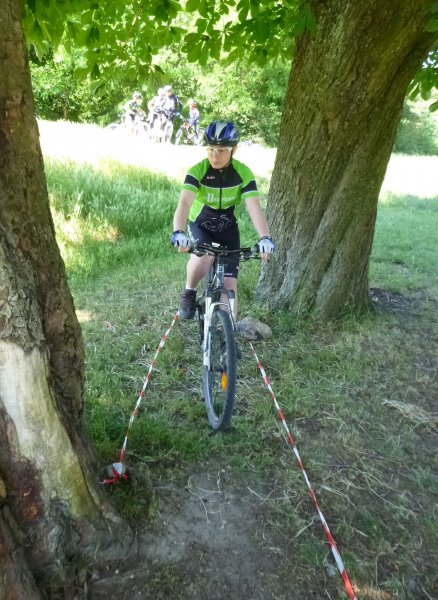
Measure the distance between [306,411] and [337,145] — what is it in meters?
2.53

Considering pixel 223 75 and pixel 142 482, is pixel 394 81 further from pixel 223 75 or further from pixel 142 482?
pixel 223 75

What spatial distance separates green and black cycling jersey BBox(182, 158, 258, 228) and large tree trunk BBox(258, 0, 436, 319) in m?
1.07

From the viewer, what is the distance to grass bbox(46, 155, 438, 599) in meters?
2.54

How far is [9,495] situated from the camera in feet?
6.18

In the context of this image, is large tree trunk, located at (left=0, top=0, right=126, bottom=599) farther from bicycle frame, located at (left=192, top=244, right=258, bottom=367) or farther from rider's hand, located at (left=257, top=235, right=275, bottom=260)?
rider's hand, located at (left=257, top=235, right=275, bottom=260)

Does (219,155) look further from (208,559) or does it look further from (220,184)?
(208,559)

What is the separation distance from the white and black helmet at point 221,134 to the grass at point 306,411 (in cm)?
191

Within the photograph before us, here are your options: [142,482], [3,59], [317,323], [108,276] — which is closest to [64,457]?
[142,482]

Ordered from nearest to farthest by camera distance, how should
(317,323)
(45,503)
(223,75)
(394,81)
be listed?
(45,503) < (394,81) < (317,323) < (223,75)

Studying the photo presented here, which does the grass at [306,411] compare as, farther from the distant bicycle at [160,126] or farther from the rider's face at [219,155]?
the distant bicycle at [160,126]

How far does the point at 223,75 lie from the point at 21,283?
115 feet

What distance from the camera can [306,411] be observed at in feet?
11.8

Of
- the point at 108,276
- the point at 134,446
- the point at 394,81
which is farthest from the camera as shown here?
the point at 108,276

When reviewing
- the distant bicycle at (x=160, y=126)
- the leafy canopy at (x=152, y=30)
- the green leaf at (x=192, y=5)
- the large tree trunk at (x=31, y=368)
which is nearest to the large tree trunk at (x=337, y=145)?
the leafy canopy at (x=152, y=30)
